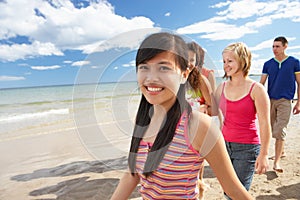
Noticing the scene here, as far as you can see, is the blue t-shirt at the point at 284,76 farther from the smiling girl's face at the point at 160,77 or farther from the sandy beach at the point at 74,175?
the smiling girl's face at the point at 160,77

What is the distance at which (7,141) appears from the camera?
22.1ft

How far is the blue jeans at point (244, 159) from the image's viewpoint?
2197mm

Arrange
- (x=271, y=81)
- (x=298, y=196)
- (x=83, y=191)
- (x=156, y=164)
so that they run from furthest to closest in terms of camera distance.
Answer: (x=271, y=81) < (x=83, y=191) < (x=298, y=196) < (x=156, y=164)

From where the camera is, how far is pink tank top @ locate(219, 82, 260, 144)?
221cm

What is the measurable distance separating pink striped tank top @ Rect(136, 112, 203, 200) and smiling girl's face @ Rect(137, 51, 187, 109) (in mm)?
160

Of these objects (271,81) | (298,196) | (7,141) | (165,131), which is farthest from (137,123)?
(7,141)

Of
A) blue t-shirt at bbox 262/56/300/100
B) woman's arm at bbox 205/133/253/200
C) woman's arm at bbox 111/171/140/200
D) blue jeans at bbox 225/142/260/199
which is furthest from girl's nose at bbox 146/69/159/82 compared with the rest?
blue t-shirt at bbox 262/56/300/100

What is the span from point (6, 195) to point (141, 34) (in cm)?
352

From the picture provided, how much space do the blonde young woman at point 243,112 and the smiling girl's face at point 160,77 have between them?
3.56 feet

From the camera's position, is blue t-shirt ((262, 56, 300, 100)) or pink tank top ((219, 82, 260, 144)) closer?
pink tank top ((219, 82, 260, 144))

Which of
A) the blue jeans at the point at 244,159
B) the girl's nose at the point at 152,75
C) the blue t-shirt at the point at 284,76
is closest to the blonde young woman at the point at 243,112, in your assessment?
the blue jeans at the point at 244,159

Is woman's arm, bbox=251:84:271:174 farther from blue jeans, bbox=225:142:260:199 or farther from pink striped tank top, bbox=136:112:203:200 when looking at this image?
pink striped tank top, bbox=136:112:203:200

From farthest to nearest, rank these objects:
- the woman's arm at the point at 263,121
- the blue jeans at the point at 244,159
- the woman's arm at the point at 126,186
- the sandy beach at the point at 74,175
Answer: the sandy beach at the point at 74,175 < the blue jeans at the point at 244,159 < the woman's arm at the point at 263,121 < the woman's arm at the point at 126,186

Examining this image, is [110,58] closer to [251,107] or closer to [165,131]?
[165,131]
